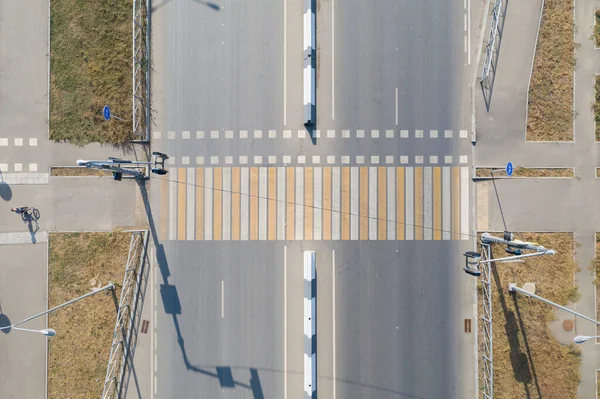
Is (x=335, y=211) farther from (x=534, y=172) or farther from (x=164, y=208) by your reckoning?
(x=534, y=172)

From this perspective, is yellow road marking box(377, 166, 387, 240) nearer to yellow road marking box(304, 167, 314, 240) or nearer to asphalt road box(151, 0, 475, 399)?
asphalt road box(151, 0, 475, 399)

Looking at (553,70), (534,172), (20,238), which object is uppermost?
(553,70)

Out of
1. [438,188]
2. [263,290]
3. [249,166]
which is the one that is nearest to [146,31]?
[249,166]

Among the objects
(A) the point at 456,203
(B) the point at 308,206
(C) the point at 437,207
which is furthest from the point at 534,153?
(B) the point at 308,206

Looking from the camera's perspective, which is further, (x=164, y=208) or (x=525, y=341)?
(x=164, y=208)

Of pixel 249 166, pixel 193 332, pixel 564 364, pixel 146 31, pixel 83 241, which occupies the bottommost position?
pixel 564 364

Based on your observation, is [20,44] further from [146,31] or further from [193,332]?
[193,332]

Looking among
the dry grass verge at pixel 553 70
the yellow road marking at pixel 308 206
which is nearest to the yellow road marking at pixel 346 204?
the yellow road marking at pixel 308 206
